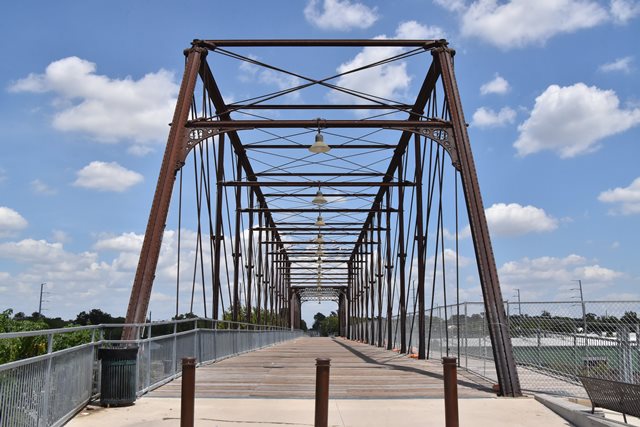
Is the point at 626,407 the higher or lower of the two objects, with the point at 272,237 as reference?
lower

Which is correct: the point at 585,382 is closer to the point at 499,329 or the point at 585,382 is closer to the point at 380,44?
the point at 499,329

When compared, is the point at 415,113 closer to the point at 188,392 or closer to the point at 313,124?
the point at 313,124

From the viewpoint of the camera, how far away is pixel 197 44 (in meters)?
16.7

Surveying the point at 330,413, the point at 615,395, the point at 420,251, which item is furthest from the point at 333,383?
the point at 420,251

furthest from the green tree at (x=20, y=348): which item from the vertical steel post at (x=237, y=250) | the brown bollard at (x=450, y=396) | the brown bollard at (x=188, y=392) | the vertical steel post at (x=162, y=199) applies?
the vertical steel post at (x=237, y=250)

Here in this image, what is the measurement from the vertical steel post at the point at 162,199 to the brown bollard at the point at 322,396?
20.3 ft

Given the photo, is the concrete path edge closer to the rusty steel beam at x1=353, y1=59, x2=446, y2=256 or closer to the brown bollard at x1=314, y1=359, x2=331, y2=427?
the brown bollard at x1=314, y1=359, x2=331, y2=427

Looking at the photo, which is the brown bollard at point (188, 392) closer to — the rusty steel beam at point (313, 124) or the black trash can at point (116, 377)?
the black trash can at point (116, 377)

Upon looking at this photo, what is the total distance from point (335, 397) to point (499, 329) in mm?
3433

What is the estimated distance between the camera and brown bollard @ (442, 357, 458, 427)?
6.88 metres

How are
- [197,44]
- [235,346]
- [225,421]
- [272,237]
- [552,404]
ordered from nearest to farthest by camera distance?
[225,421]
[552,404]
[197,44]
[235,346]
[272,237]

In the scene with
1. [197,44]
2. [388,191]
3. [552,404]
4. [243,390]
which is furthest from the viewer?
[388,191]

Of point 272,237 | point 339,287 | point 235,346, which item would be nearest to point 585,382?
point 235,346

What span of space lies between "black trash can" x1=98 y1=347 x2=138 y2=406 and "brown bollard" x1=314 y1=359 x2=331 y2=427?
173 inches
